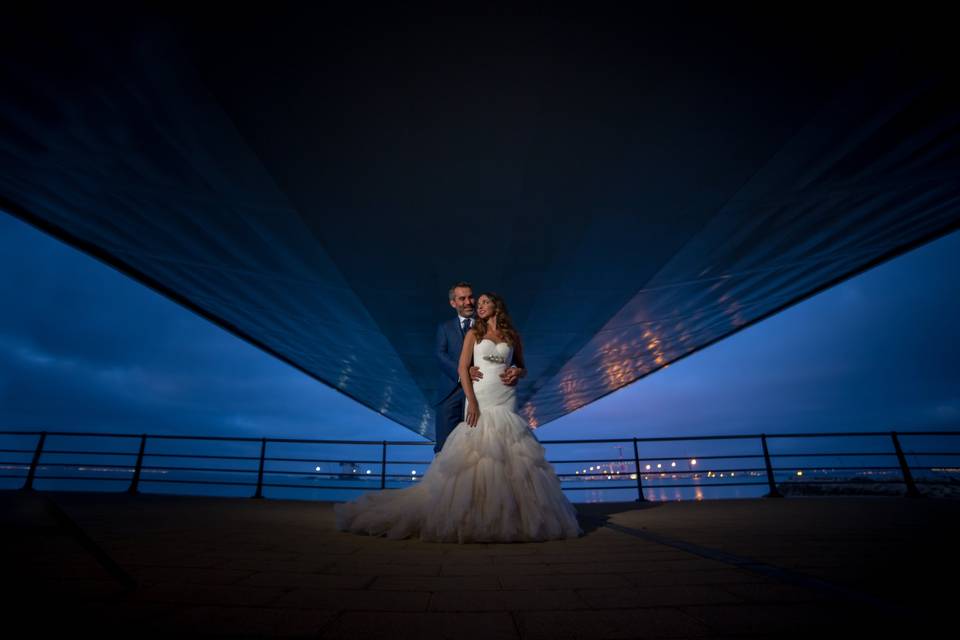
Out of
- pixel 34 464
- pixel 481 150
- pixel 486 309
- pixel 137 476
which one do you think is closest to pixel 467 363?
pixel 486 309

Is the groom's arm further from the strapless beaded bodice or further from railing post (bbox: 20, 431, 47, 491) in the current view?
→ railing post (bbox: 20, 431, 47, 491)

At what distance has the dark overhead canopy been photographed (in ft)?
10.7

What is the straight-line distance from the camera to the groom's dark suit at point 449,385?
15.3 ft

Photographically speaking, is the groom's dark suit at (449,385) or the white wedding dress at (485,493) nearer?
the white wedding dress at (485,493)

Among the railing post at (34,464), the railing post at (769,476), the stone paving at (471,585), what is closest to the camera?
the stone paving at (471,585)

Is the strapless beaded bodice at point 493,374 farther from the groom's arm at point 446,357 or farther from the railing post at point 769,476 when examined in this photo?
the railing post at point 769,476

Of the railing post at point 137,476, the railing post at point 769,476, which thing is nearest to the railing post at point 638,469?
the railing post at point 769,476

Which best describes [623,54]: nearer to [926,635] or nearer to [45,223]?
[926,635]

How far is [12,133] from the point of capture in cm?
428

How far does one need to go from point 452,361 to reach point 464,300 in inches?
28.4

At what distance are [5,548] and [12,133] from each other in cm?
438

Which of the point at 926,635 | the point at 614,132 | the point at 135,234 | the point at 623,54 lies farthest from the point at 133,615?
the point at 135,234

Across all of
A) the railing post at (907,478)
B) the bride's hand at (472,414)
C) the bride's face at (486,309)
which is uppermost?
the bride's face at (486,309)

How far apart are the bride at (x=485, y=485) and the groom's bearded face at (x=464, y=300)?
0.55 m
